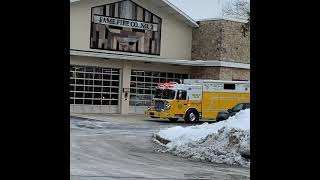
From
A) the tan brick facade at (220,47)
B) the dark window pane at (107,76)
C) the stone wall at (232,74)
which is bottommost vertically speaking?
the dark window pane at (107,76)

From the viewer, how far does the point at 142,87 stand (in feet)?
131

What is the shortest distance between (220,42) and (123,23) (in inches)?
289

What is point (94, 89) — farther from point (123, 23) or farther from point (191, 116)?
point (191, 116)

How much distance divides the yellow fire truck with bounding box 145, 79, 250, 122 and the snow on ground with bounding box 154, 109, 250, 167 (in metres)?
11.8

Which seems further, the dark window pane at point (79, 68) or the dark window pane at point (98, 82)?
the dark window pane at point (98, 82)

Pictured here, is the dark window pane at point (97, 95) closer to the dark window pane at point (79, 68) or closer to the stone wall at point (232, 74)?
the dark window pane at point (79, 68)

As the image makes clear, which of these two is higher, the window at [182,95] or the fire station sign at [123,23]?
the fire station sign at [123,23]

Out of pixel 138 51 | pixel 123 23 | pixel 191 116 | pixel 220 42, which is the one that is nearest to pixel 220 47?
pixel 220 42

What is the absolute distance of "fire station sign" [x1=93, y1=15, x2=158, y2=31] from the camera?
125ft

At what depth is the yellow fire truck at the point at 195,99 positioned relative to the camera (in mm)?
32594

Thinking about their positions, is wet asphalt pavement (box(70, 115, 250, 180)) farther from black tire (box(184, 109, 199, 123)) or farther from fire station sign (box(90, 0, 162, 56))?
fire station sign (box(90, 0, 162, 56))

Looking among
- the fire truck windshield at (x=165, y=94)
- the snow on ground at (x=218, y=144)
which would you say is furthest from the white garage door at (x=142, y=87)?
the snow on ground at (x=218, y=144)
